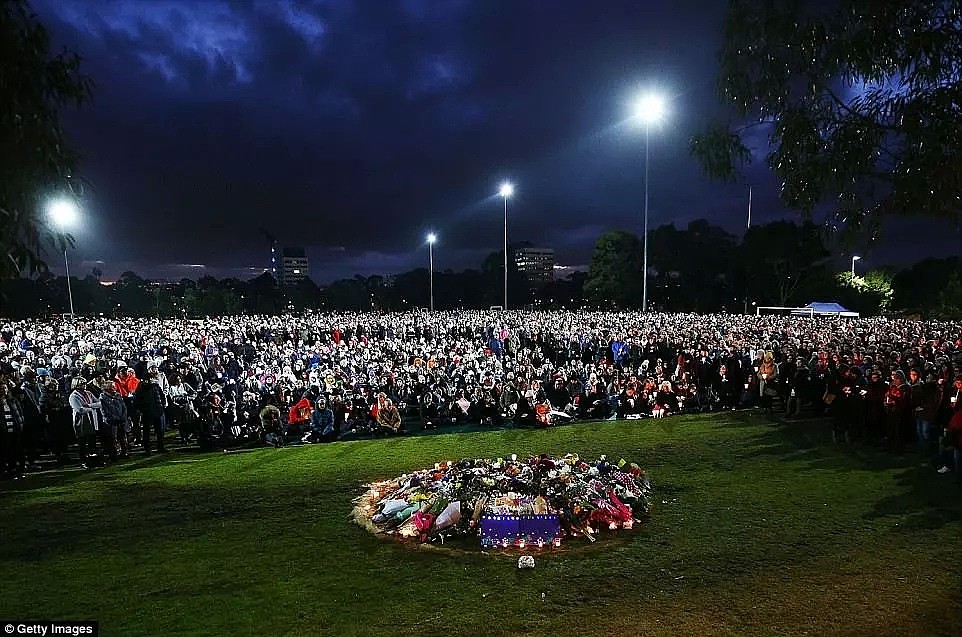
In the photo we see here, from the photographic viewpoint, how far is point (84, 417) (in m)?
13.0

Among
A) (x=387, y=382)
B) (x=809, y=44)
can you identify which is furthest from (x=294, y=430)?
(x=809, y=44)

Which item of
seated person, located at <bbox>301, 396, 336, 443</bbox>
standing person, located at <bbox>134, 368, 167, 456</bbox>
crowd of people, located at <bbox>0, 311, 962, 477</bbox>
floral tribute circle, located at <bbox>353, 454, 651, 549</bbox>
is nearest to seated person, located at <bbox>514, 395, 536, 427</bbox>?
crowd of people, located at <bbox>0, 311, 962, 477</bbox>

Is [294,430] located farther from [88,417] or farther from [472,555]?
[472,555]

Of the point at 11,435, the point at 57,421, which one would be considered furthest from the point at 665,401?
the point at 11,435

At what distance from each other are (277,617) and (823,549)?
6.80m

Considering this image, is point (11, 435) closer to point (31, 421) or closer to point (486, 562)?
point (31, 421)

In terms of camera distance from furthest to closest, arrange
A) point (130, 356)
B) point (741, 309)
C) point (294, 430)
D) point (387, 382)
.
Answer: point (741, 309) → point (130, 356) → point (387, 382) → point (294, 430)

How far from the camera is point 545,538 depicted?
27.7 feet

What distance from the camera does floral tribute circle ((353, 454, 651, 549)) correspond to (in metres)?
8.45

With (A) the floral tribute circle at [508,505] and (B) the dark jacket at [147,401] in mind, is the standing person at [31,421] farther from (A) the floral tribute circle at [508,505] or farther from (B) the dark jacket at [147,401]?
(A) the floral tribute circle at [508,505]

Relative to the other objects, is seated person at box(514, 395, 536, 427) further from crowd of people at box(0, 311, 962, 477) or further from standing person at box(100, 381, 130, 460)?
A: standing person at box(100, 381, 130, 460)

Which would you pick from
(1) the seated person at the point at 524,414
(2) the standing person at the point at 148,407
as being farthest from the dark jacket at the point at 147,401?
(1) the seated person at the point at 524,414
